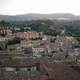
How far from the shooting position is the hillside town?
14.2 feet

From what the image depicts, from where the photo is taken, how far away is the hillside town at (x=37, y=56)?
434 cm

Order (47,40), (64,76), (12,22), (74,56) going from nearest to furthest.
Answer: (64,76) < (74,56) < (47,40) < (12,22)

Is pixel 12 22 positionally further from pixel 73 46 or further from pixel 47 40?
pixel 73 46

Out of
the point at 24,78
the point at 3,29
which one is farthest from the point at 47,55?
the point at 3,29

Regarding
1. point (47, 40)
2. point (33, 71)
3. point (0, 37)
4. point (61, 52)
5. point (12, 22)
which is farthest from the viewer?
point (12, 22)

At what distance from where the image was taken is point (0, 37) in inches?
334

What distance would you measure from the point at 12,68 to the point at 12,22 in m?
6.26

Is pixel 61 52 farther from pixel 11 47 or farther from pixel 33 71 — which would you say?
pixel 33 71

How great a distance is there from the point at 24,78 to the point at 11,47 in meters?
3.21

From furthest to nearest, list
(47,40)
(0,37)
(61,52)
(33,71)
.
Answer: (0,37)
(47,40)
(61,52)
(33,71)

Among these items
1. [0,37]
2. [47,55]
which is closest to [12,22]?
[0,37]

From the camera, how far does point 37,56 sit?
645cm

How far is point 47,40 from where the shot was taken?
314 inches

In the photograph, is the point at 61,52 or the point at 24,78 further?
the point at 61,52
